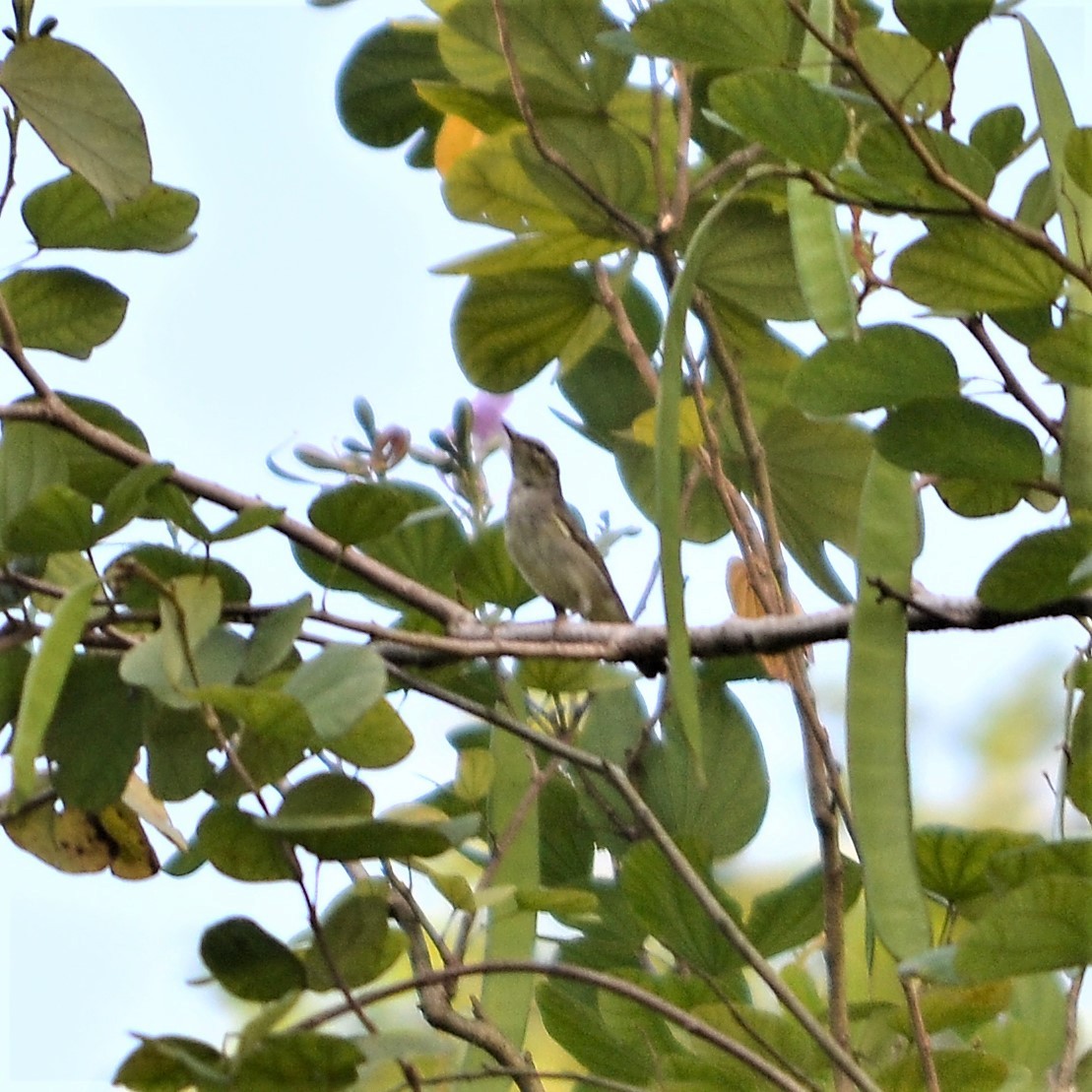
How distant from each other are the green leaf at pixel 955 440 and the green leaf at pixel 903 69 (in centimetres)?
21

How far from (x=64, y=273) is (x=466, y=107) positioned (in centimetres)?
45

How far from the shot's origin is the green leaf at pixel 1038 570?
921mm

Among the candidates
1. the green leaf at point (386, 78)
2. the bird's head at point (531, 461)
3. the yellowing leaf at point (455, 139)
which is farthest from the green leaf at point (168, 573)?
the bird's head at point (531, 461)

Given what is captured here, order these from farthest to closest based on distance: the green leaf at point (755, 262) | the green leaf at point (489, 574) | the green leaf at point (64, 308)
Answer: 1. the green leaf at point (755, 262)
2. the green leaf at point (489, 574)
3. the green leaf at point (64, 308)

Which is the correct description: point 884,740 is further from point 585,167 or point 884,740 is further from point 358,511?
point 585,167

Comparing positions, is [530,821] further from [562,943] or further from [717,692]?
[717,692]

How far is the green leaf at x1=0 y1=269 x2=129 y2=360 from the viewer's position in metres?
1.20

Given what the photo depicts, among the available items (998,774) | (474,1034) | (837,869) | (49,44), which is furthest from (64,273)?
(998,774)

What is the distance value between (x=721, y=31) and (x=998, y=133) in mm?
214

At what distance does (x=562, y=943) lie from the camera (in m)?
1.36

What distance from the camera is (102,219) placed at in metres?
1.19

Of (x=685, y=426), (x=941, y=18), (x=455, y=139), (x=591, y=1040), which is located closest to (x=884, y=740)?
(x=591, y=1040)

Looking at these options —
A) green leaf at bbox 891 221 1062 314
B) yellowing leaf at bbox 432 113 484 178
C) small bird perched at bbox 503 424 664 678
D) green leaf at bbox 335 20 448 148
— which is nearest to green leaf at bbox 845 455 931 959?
green leaf at bbox 891 221 1062 314

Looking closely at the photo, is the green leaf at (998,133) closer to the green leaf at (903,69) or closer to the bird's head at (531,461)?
the green leaf at (903,69)
